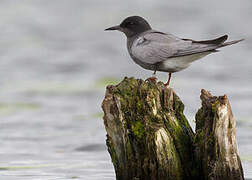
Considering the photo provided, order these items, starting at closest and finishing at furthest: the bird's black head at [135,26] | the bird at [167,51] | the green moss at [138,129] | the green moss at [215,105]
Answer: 1. the green moss at [215,105]
2. the green moss at [138,129]
3. the bird at [167,51]
4. the bird's black head at [135,26]

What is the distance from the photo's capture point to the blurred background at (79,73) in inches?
637

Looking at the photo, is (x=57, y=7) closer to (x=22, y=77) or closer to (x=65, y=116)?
(x=22, y=77)

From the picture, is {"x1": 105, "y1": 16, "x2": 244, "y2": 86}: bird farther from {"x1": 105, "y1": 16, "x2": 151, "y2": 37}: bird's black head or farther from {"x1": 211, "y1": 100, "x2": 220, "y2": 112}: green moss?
{"x1": 211, "y1": 100, "x2": 220, "y2": 112}: green moss

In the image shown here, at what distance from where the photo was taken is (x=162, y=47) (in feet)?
39.5

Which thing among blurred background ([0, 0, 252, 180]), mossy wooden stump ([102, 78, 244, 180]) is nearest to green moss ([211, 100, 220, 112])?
mossy wooden stump ([102, 78, 244, 180])

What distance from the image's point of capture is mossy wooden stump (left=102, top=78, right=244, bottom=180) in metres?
9.71

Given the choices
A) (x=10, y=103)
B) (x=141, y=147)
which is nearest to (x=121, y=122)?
(x=141, y=147)

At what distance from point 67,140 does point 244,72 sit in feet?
32.9

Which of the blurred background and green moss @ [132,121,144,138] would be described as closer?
green moss @ [132,121,144,138]

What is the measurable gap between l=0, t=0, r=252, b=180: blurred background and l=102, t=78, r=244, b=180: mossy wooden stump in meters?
2.59

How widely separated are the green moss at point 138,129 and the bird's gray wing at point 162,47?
6.84 ft

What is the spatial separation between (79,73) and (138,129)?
17.3 metres

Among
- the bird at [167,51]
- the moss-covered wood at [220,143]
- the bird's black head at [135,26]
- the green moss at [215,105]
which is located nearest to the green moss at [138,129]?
the moss-covered wood at [220,143]

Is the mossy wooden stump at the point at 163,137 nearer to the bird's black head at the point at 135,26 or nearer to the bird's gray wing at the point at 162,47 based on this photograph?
the bird's gray wing at the point at 162,47
